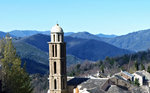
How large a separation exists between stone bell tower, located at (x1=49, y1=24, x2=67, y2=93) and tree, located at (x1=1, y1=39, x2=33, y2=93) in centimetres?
382

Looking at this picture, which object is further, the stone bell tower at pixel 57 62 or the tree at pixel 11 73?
the stone bell tower at pixel 57 62

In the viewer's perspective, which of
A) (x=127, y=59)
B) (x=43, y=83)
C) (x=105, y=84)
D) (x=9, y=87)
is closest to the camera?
(x=9, y=87)

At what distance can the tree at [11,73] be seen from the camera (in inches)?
1549

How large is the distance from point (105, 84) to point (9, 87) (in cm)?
1209

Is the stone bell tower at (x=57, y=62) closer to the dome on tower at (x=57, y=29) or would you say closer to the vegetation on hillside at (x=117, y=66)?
the dome on tower at (x=57, y=29)

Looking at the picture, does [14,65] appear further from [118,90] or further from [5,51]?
[118,90]

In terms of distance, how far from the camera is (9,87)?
39375 millimetres

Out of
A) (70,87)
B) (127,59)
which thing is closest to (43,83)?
(127,59)

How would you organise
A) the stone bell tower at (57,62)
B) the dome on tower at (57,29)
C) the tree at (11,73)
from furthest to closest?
1. the stone bell tower at (57,62)
2. the dome on tower at (57,29)
3. the tree at (11,73)

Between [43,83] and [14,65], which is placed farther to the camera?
[43,83]

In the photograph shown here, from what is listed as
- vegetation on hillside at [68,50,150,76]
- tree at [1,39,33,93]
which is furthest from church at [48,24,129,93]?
vegetation on hillside at [68,50,150,76]

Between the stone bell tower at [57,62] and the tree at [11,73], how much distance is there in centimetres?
382

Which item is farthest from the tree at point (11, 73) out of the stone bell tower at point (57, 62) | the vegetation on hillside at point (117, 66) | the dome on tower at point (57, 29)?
the vegetation on hillside at point (117, 66)

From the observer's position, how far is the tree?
3934cm
